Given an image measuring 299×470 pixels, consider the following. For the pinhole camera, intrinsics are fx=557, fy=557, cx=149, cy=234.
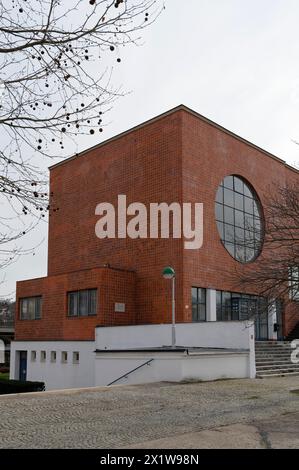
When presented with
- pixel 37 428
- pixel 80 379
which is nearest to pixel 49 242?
pixel 80 379

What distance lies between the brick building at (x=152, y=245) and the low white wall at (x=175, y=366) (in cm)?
554

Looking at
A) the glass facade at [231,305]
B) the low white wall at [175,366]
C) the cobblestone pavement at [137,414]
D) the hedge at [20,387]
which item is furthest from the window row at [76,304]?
the cobblestone pavement at [137,414]

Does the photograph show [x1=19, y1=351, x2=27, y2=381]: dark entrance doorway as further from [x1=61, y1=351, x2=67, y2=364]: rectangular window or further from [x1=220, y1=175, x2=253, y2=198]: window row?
[x1=220, y1=175, x2=253, y2=198]: window row

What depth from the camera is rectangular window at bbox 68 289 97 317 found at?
2831cm

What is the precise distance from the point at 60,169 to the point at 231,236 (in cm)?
1293

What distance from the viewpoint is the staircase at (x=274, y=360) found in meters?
21.5

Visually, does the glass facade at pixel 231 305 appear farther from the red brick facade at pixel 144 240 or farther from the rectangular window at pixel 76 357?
the rectangular window at pixel 76 357

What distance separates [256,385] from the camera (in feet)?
55.8

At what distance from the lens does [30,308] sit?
112 feet

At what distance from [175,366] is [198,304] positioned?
33.5 feet

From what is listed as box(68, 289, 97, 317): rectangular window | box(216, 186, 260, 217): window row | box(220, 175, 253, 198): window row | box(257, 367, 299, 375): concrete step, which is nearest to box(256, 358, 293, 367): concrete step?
box(257, 367, 299, 375): concrete step

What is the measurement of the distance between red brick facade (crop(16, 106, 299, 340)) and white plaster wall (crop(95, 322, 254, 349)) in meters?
1.84

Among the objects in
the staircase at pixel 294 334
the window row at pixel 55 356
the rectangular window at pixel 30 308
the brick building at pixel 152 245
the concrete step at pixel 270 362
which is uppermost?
the brick building at pixel 152 245

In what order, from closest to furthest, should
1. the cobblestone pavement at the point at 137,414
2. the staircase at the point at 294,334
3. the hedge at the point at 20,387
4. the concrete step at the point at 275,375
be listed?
the cobblestone pavement at the point at 137,414
the concrete step at the point at 275,375
the hedge at the point at 20,387
the staircase at the point at 294,334
